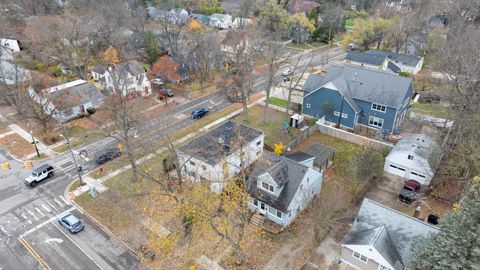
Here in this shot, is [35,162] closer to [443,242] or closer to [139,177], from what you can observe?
[139,177]

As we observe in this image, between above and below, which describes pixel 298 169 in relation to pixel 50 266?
above

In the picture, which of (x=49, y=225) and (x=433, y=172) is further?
(x=433, y=172)

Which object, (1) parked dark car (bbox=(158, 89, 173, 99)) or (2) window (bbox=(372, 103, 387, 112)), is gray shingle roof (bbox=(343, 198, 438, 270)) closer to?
(2) window (bbox=(372, 103, 387, 112))

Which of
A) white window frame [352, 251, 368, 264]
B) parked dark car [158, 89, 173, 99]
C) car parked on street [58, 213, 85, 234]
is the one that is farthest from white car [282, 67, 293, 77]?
car parked on street [58, 213, 85, 234]

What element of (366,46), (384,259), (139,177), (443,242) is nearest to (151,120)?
(139,177)

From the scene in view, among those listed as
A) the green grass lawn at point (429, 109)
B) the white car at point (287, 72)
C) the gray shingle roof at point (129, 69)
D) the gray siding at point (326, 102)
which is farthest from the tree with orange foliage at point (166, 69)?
the green grass lawn at point (429, 109)

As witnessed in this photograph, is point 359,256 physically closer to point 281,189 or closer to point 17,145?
point 281,189

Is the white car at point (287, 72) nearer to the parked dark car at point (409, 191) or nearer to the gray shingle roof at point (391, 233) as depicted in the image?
the parked dark car at point (409, 191)
